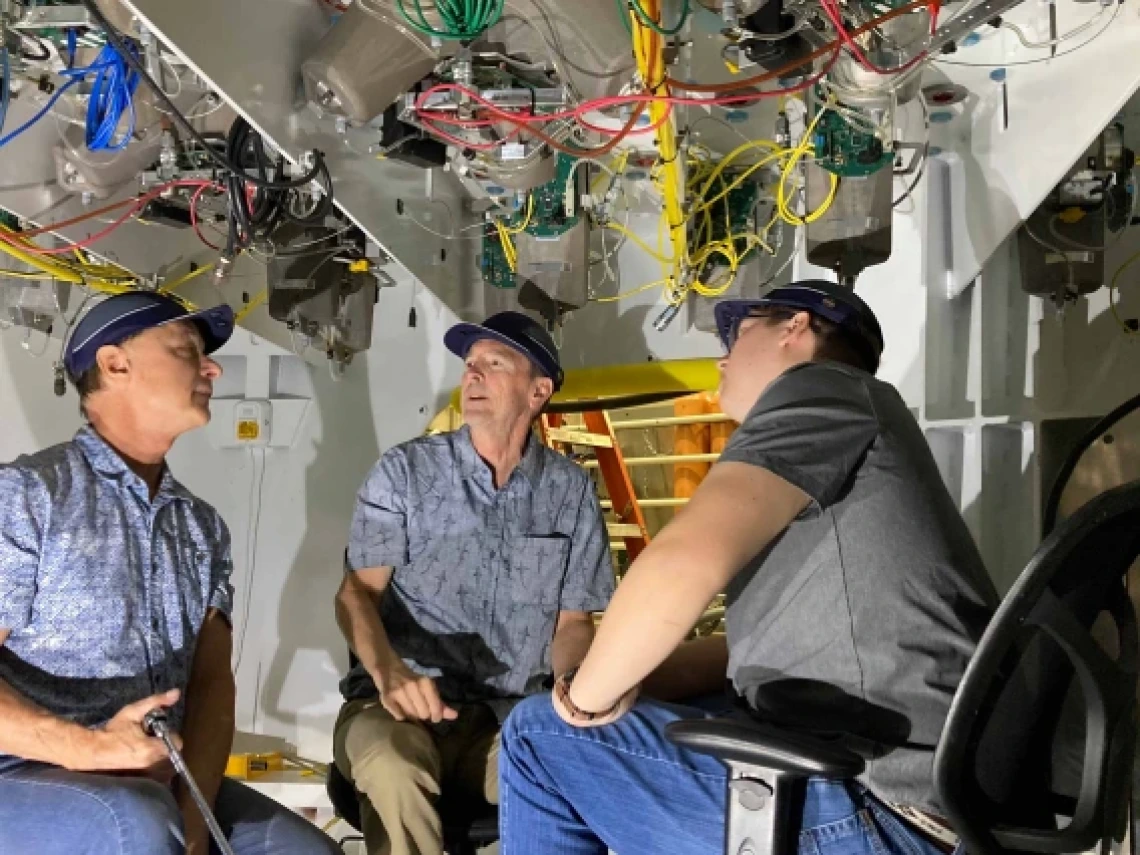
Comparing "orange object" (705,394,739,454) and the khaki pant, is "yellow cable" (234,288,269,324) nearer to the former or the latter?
"orange object" (705,394,739,454)

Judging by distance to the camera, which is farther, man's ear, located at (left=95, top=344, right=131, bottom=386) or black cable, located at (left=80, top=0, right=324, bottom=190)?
man's ear, located at (left=95, top=344, right=131, bottom=386)

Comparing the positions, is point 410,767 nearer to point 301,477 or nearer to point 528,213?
point 528,213

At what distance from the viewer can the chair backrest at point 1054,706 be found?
3.32 feet

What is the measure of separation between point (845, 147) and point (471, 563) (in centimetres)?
108

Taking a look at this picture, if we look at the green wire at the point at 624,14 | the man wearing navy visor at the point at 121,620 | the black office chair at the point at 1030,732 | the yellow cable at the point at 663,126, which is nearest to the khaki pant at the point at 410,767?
the man wearing navy visor at the point at 121,620

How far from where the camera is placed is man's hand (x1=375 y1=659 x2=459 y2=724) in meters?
1.86

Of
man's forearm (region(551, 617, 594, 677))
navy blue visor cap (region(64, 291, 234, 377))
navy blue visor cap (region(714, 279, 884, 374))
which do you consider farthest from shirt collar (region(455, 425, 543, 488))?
navy blue visor cap (region(714, 279, 884, 374))

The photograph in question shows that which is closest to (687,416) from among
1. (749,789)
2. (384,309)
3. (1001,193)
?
(1001,193)

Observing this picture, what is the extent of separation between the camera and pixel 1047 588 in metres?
1.04

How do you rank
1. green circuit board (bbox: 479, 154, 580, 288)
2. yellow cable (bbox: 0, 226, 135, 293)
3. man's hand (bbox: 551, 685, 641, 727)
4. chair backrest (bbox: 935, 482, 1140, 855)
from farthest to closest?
green circuit board (bbox: 479, 154, 580, 288) < yellow cable (bbox: 0, 226, 135, 293) < man's hand (bbox: 551, 685, 641, 727) < chair backrest (bbox: 935, 482, 1140, 855)

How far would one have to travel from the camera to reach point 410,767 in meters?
1.78

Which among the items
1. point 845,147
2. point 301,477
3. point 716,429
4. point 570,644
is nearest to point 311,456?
point 301,477

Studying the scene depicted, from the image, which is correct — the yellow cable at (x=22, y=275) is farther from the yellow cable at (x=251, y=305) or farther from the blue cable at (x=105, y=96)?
the blue cable at (x=105, y=96)

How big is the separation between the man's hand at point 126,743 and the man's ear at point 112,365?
540mm
